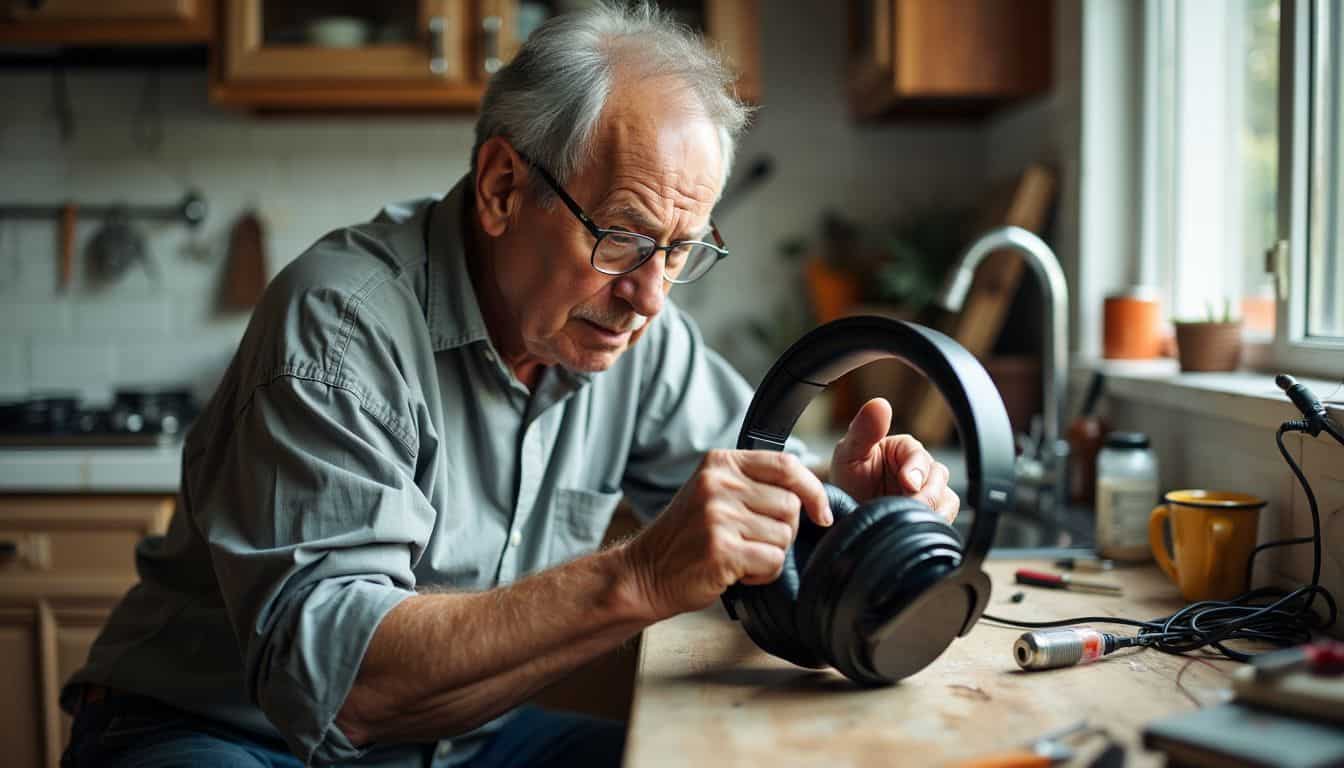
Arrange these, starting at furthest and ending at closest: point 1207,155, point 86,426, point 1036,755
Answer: point 86,426
point 1207,155
point 1036,755

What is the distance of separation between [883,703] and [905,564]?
120 millimetres

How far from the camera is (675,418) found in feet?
5.08

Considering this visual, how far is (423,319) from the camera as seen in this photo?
1.25 m

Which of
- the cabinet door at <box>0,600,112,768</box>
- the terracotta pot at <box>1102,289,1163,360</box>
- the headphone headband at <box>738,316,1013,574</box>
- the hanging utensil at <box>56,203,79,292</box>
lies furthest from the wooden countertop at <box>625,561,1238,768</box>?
the hanging utensil at <box>56,203,79,292</box>

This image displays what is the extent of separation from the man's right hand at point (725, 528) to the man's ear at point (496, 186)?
498mm

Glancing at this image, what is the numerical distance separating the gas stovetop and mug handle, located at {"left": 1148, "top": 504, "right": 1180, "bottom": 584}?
1.91 metres

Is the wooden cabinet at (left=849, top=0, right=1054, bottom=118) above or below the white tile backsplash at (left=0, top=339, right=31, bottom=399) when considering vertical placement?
above

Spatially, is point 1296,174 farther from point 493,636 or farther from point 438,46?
point 438,46

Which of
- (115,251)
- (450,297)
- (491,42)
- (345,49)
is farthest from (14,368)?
(450,297)

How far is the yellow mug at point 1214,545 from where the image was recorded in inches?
47.8

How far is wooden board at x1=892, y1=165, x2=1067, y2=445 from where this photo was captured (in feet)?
7.41

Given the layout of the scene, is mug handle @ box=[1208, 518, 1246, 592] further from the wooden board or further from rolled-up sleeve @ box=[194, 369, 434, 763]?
the wooden board

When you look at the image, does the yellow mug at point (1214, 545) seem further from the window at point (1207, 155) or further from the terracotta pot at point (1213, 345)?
the window at point (1207, 155)

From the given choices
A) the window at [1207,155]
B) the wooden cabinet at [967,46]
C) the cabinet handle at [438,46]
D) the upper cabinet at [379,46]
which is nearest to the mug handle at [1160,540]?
the window at [1207,155]
